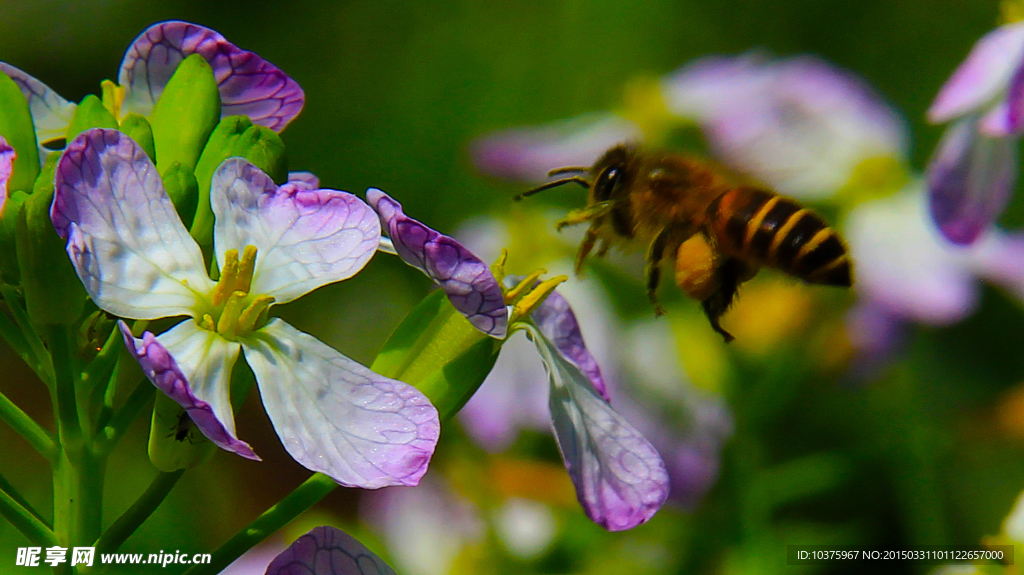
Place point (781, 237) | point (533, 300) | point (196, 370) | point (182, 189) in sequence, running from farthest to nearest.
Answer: point (781, 237) → point (533, 300) → point (182, 189) → point (196, 370)

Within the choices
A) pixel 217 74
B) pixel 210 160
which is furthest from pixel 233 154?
pixel 217 74

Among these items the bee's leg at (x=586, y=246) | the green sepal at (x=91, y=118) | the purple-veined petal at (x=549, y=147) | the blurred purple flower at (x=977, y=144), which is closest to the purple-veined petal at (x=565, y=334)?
the bee's leg at (x=586, y=246)

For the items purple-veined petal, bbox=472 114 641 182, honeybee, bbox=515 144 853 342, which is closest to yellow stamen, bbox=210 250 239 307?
honeybee, bbox=515 144 853 342

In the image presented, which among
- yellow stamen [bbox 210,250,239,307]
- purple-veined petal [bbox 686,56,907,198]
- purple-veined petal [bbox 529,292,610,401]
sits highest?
yellow stamen [bbox 210,250,239,307]

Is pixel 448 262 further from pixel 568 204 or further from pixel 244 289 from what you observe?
pixel 568 204

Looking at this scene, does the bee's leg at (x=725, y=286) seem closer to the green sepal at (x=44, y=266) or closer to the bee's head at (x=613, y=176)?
the bee's head at (x=613, y=176)

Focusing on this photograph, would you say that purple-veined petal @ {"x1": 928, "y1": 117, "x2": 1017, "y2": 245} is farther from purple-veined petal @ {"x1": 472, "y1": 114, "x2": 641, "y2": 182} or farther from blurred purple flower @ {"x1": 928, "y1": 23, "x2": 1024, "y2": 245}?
purple-veined petal @ {"x1": 472, "y1": 114, "x2": 641, "y2": 182}
